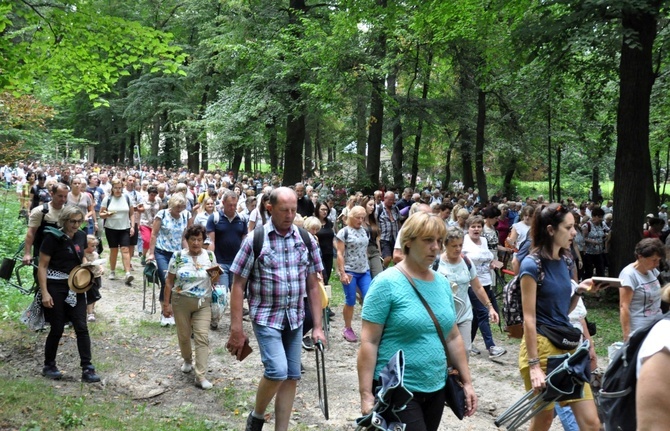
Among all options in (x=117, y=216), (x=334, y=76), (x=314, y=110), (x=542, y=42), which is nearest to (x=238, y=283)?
(x=117, y=216)

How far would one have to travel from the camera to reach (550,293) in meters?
4.16

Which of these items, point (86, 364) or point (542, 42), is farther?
point (542, 42)

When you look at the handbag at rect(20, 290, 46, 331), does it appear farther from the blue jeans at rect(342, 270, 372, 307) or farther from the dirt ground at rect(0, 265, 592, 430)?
the blue jeans at rect(342, 270, 372, 307)

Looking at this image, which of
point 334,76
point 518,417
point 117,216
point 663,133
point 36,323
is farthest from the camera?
point 663,133

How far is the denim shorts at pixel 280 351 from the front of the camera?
4.47 meters

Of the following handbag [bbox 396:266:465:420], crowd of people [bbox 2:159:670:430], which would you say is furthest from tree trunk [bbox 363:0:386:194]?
handbag [bbox 396:266:465:420]

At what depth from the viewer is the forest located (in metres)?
9.42

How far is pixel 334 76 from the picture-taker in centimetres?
1712

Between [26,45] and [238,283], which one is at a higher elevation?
[26,45]

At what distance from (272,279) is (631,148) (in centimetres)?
959

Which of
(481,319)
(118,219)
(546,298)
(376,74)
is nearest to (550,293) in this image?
(546,298)

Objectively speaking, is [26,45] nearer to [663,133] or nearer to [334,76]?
[334,76]

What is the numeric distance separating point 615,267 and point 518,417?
9046 millimetres

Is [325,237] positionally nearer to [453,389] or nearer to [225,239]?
[225,239]
